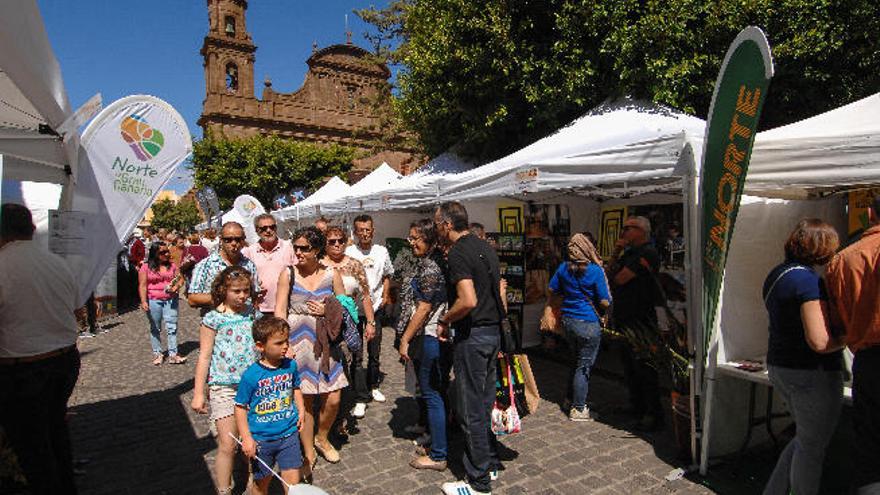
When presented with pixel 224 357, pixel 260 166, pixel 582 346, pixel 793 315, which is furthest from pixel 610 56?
pixel 260 166

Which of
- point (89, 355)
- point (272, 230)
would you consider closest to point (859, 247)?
point (272, 230)

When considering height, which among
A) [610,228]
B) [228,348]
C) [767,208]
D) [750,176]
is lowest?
[228,348]

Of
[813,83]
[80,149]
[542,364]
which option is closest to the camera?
[80,149]

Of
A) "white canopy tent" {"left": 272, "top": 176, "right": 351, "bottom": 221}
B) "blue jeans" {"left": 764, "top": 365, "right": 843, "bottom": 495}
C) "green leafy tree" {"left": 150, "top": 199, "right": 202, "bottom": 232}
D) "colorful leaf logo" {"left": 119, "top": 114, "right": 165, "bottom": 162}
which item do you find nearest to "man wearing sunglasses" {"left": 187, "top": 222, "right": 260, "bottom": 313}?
"colorful leaf logo" {"left": 119, "top": 114, "right": 165, "bottom": 162}

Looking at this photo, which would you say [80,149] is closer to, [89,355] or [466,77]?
[89,355]

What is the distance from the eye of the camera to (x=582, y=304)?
477 cm

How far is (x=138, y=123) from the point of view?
3.85 m

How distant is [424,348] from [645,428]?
86.9 inches

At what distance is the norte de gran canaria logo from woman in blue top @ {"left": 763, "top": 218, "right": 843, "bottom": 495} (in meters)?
4.27

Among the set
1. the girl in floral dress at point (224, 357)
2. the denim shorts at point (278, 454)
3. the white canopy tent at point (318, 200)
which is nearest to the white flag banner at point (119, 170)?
the girl in floral dress at point (224, 357)

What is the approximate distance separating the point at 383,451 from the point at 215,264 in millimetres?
2060

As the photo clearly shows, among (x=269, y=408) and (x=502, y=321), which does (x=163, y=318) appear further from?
(x=502, y=321)

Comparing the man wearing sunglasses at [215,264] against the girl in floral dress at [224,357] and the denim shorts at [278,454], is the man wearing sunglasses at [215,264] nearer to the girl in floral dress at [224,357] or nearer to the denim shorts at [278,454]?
the girl in floral dress at [224,357]

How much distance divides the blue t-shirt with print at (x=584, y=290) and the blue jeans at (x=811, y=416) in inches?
77.6
